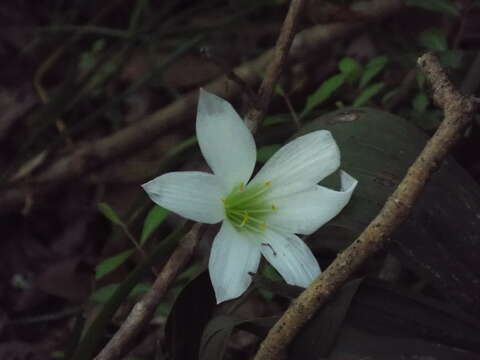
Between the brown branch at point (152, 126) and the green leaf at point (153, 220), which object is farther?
the brown branch at point (152, 126)

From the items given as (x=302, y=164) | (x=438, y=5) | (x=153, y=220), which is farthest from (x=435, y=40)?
(x=153, y=220)

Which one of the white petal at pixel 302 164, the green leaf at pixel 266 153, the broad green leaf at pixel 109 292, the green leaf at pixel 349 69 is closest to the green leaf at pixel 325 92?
the green leaf at pixel 349 69

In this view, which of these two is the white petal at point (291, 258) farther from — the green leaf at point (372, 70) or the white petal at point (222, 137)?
the green leaf at point (372, 70)

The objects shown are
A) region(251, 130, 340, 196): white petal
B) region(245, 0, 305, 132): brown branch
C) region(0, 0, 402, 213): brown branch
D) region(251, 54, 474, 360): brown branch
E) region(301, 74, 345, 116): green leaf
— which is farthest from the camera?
region(0, 0, 402, 213): brown branch

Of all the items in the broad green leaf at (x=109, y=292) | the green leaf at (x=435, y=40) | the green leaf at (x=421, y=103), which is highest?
the green leaf at (x=435, y=40)

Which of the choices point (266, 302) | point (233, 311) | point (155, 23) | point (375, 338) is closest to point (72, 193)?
point (155, 23)

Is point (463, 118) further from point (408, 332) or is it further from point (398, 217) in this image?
point (408, 332)

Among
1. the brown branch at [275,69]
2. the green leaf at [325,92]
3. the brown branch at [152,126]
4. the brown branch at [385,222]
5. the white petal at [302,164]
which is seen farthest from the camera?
the brown branch at [152,126]

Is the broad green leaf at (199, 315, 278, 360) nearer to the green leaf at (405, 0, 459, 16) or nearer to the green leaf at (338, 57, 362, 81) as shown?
the green leaf at (338, 57, 362, 81)

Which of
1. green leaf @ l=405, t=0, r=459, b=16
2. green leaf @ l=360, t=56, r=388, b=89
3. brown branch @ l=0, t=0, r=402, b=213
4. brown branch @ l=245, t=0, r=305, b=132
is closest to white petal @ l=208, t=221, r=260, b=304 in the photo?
brown branch @ l=245, t=0, r=305, b=132
